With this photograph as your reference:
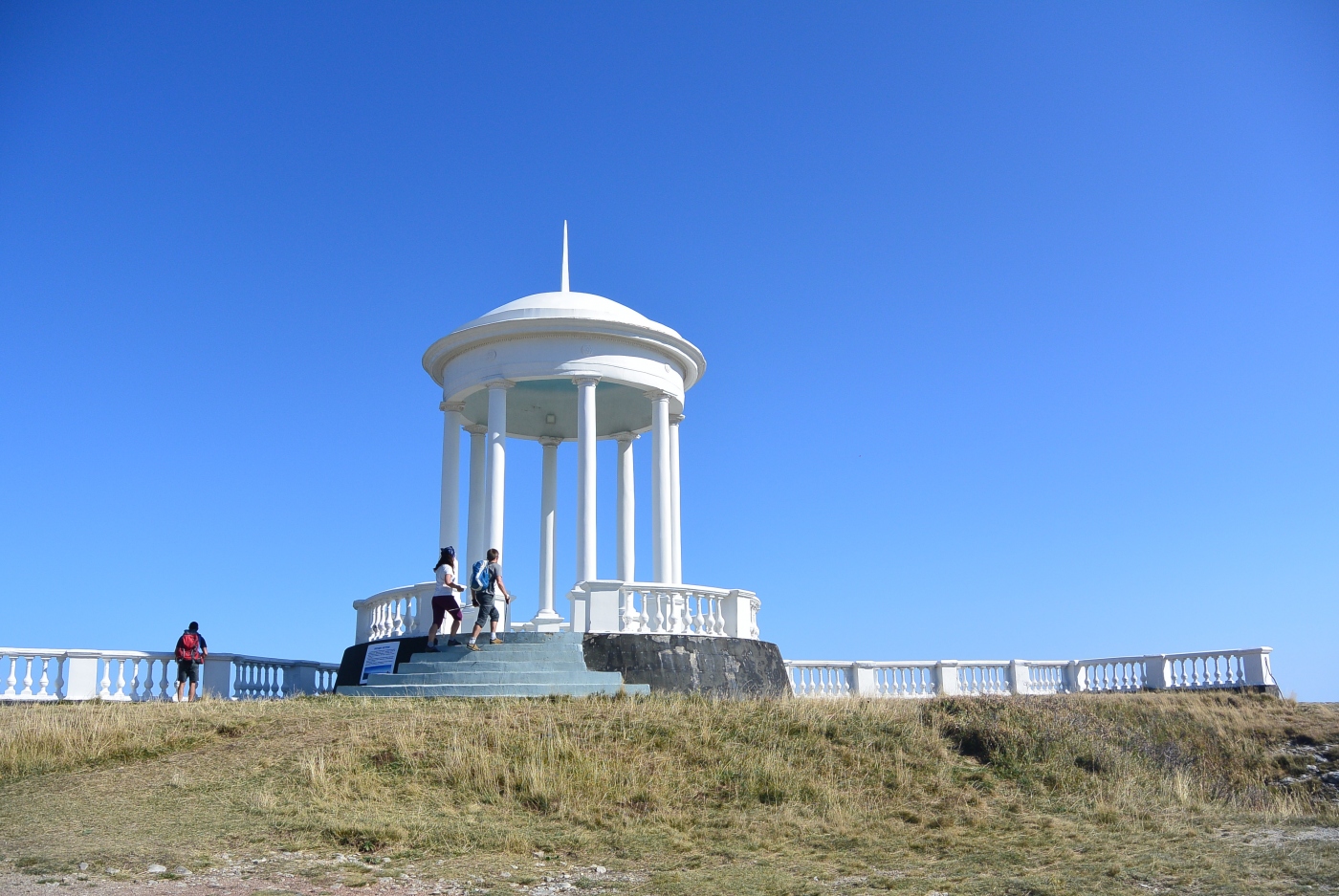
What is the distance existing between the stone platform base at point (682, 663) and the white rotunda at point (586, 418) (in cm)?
38

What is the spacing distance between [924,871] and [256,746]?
881cm

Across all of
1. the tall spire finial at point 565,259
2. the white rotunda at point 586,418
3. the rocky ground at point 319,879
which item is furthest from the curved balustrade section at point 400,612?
the rocky ground at point 319,879

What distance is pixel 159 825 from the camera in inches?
469

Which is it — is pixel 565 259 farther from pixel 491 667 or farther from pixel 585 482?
pixel 491 667

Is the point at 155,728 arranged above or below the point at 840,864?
above

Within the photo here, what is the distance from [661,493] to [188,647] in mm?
10479

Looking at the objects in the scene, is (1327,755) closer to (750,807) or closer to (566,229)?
(750,807)

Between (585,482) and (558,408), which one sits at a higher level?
(558,408)

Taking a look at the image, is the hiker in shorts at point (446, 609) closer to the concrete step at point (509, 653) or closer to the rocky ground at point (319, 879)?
the concrete step at point (509, 653)

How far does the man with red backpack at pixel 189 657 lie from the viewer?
2305cm

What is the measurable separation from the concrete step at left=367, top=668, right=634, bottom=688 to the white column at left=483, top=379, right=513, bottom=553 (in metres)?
4.57

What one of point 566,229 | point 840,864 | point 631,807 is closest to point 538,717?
point 631,807

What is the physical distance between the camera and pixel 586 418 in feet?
83.6

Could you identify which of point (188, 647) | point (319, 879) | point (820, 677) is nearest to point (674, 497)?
point (820, 677)
